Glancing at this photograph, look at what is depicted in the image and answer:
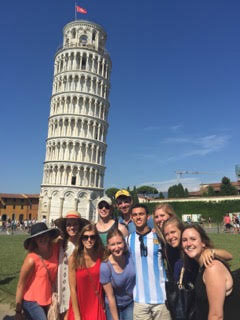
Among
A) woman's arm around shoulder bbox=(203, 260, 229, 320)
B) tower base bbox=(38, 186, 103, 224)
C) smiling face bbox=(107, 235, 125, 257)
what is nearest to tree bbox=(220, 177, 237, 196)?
tower base bbox=(38, 186, 103, 224)

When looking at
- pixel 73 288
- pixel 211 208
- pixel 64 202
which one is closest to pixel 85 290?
pixel 73 288

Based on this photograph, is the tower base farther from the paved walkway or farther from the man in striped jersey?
the man in striped jersey

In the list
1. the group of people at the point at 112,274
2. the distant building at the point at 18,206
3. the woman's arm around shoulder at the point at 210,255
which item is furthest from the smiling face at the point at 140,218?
the distant building at the point at 18,206

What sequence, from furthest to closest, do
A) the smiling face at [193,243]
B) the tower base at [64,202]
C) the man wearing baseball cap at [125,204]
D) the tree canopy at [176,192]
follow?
the tree canopy at [176,192]
the tower base at [64,202]
the man wearing baseball cap at [125,204]
the smiling face at [193,243]

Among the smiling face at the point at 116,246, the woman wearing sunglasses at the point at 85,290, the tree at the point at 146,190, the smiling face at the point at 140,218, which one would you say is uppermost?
the tree at the point at 146,190

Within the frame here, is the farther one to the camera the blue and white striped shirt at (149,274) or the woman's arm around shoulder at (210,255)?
the blue and white striped shirt at (149,274)

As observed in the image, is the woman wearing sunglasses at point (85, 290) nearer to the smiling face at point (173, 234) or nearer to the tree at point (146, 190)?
the smiling face at point (173, 234)

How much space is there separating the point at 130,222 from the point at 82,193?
46092 millimetres

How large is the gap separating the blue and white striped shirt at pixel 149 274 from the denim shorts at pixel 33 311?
1.24 meters

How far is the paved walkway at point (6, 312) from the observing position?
219 inches

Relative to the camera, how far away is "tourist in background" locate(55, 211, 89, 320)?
12.8ft

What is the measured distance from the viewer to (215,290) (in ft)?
8.02

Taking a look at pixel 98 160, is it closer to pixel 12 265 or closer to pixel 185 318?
pixel 12 265

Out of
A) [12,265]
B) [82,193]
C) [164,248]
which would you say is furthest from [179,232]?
[82,193]
